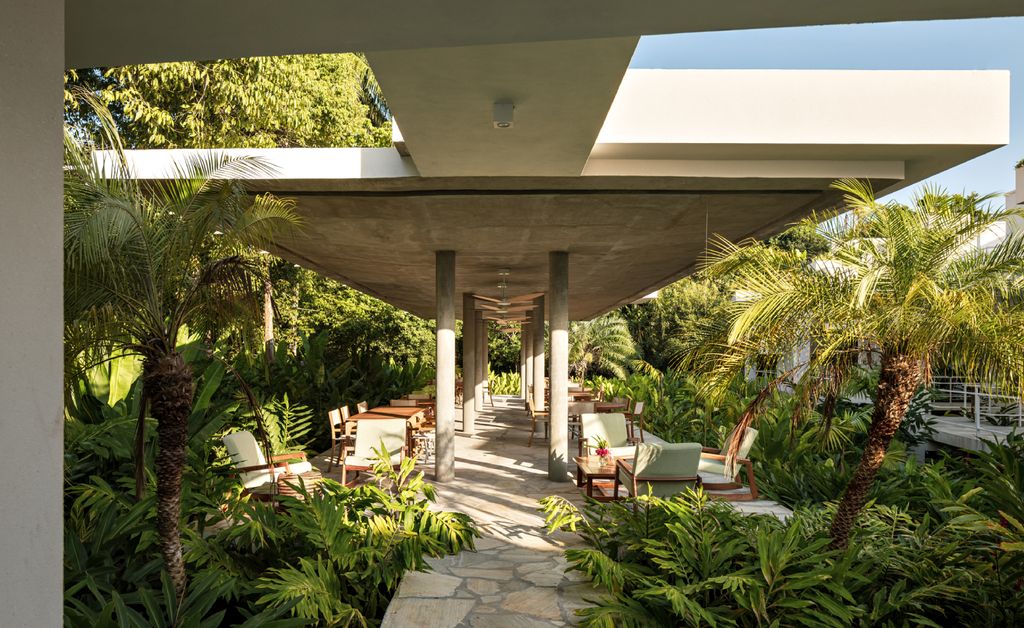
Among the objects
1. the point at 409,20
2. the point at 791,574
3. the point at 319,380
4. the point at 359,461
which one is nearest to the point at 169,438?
the point at 409,20

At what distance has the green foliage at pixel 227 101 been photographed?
13945mm

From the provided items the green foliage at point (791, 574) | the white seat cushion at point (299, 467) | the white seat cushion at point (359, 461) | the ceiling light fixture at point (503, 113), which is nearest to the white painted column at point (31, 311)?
the ceiling light fixture at point (503, 113)

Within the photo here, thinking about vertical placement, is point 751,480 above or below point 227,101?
below

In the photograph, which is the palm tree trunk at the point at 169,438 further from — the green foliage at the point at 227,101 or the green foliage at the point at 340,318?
the green foliage at the point at 340,318

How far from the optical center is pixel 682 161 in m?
6.52

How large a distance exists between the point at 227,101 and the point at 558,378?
983cm

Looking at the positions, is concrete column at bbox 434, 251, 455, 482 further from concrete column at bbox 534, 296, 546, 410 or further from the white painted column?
the white painted column

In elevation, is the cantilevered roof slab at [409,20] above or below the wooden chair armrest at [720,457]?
above

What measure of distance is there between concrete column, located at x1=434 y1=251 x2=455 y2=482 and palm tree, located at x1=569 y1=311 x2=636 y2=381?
23835mm

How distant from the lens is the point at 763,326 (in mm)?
5406

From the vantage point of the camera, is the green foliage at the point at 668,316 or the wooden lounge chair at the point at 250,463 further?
the green foliage at the point at 668,316

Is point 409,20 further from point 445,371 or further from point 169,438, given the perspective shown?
point 445,371

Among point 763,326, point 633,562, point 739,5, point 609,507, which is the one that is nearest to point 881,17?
point 739,5

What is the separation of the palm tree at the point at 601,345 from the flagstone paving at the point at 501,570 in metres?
23.9
